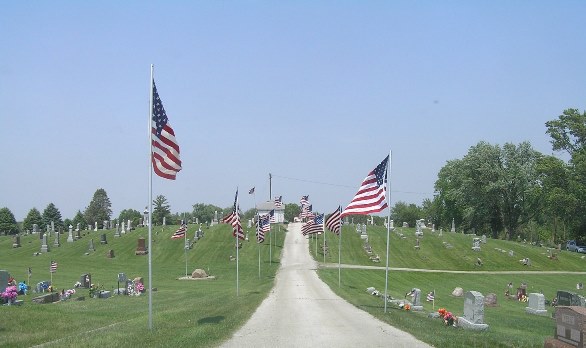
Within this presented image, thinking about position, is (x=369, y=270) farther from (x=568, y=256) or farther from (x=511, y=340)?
(x=511, y=340)

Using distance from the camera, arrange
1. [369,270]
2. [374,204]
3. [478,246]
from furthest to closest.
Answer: [478,246]
[369,270]
[374,204]

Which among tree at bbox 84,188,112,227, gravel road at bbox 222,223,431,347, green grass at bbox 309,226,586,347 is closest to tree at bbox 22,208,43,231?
tree at bbox 84,188,112,227

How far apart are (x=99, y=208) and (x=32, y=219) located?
22252 millimetres

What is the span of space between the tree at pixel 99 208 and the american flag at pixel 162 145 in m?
132

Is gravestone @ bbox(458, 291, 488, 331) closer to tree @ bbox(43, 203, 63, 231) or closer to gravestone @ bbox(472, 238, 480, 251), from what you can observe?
gravestone @ bbox(472, 238, 480, 251)

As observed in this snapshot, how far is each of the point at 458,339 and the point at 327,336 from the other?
3060mm

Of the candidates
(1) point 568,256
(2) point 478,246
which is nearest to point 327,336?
(2) point 478,246

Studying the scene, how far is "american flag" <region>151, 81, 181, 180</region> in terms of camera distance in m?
14.7

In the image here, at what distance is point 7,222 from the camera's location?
122438mm

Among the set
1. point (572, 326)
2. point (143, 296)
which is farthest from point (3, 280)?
point (572, 326)

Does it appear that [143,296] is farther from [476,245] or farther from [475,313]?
[476,245]

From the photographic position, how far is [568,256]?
63.5 m

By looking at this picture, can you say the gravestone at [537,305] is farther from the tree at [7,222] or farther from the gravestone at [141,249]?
the tree at [7,222]

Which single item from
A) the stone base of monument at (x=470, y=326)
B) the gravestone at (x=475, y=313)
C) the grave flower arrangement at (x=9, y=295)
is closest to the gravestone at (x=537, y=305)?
the stone base of monument at (x=470, y=326)
